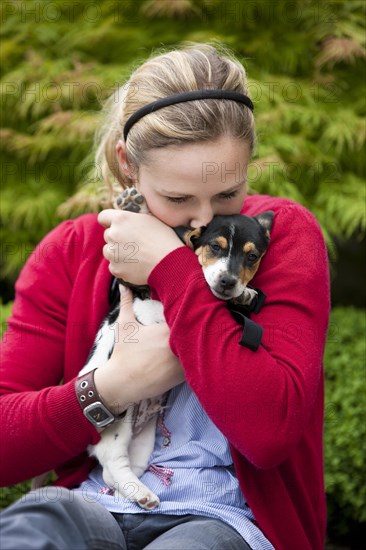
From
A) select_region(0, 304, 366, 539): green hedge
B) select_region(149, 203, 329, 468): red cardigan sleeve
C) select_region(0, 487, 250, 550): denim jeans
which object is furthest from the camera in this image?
select_region(0, 304, 366, 539): green hedge

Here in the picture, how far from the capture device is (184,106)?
2.45 m

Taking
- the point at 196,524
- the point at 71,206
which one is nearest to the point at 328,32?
the point at 71,206

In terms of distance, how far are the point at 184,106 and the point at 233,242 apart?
49 centimetres

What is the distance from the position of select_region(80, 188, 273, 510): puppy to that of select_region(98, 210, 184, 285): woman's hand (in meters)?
0.07

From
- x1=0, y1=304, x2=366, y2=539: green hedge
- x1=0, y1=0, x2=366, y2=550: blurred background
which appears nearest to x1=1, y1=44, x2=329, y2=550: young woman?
x1=0, y1=304, x2=366, y2=539: green hedge

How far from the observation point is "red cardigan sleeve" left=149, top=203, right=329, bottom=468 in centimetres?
217

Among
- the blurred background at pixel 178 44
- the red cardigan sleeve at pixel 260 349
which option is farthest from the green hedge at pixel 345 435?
the red cardigan sleeve at pixel 260 349

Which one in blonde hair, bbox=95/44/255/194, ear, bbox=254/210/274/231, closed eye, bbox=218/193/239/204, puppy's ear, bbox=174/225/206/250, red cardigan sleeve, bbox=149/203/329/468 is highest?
blonde hair, bbox=95/44/255/194

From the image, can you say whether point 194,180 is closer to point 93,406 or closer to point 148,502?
point 93,406

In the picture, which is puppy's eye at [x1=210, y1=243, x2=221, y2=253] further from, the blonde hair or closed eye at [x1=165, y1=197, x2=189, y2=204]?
the blonde hair

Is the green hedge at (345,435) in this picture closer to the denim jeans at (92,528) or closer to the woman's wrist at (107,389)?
the woman's wrist at (107,389)

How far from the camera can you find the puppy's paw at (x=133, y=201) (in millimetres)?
2596

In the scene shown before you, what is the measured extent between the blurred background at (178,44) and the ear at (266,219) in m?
1.86

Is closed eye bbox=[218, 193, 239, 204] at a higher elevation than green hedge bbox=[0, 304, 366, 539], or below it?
higher
